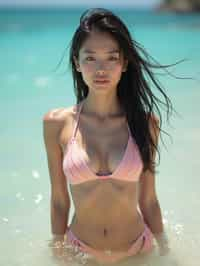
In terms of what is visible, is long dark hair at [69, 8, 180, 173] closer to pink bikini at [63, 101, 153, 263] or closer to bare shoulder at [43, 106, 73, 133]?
pink bikini at [63, 101, 153, 263]

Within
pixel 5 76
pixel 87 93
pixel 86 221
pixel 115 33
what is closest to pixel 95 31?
pixel 115 33

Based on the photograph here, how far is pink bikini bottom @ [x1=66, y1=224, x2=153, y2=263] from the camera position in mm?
2945

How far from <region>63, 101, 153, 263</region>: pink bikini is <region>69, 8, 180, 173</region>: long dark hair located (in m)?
0.07

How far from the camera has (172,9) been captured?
240 ft

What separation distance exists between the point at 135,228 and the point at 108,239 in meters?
0.16

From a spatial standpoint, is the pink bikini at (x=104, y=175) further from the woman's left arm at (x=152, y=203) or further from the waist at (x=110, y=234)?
the woman's left arm at (x=152, y=203)

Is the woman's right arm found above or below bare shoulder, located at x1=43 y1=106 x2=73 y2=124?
below

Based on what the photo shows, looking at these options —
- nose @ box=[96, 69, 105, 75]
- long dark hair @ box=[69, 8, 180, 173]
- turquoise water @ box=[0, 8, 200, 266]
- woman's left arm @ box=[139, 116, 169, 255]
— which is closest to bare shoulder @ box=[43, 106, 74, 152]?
long dark hair @ box=[69, 8, 180, 173]

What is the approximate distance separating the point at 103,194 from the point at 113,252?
0.34 metres

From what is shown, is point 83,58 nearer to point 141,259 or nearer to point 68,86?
point 141,259

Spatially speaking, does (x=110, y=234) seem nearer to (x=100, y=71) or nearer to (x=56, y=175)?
(x=56, y=175)

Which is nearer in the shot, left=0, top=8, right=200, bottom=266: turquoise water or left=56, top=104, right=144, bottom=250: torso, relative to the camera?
left=56, top=104, right=144, bottom=250: torso

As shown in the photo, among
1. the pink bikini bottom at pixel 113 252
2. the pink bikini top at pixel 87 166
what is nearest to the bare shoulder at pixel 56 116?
the pink bikini top at pixel 87 166

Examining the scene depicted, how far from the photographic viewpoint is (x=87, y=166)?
2789 mm
